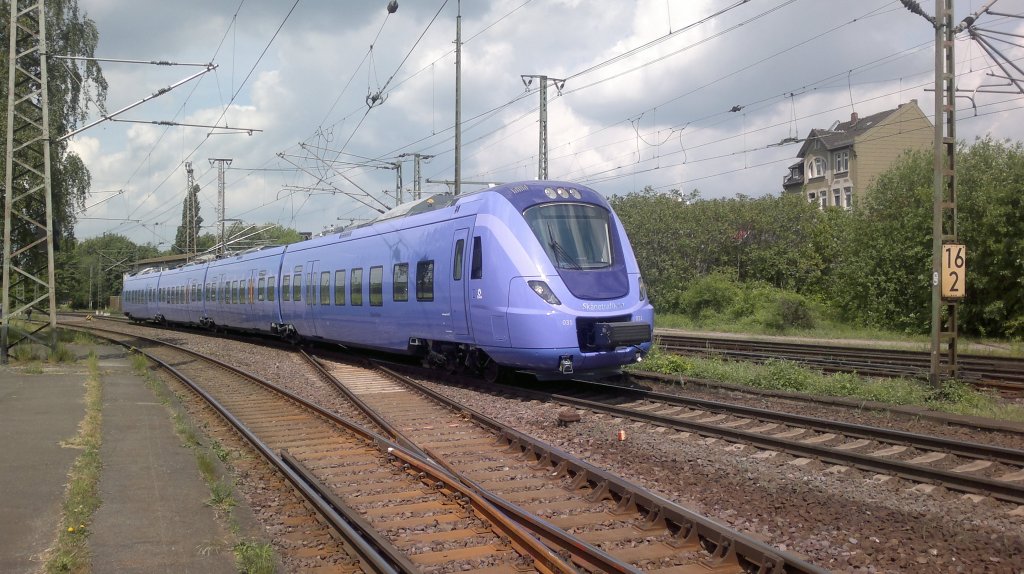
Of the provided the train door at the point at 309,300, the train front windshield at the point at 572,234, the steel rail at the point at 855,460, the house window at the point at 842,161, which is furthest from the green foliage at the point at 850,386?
the house window at the point at 842,161

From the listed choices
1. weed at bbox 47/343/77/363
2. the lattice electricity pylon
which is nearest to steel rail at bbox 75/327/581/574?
weed at bbox 47/343/77/363

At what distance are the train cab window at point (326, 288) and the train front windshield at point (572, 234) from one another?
857 cm

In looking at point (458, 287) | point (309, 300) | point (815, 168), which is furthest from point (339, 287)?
point (815, 168)

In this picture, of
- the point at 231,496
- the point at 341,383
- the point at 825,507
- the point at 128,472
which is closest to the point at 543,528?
the point at 825,507

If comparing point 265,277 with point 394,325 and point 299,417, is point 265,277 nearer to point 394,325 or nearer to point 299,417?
point 394,325

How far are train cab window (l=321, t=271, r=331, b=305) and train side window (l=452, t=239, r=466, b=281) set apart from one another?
22.5ft

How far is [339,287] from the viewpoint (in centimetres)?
1812

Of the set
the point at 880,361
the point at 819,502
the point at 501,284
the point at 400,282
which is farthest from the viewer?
the point at 880,361

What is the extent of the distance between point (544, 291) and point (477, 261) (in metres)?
1.57

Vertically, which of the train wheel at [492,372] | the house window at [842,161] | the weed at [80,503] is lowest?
the weed at [80,503]

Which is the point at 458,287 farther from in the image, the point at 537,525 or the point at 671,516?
the point at 671,516

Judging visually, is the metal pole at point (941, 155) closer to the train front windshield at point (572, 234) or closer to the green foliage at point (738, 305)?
the train front windshield at point (572, 234)

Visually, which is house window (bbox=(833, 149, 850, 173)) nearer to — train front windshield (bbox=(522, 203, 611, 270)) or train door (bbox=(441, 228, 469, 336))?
train front windshield (bbox=(522, 203, 611, 270))

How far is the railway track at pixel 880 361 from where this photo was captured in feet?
48.0
